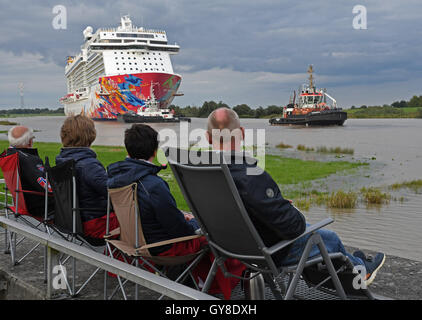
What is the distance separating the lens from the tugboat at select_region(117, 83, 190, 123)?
59000 mm

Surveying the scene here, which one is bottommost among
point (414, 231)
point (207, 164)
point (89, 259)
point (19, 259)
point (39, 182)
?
point (414, 231)

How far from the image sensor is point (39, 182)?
3857 millimetres

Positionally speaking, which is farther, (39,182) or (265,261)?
(39,182)

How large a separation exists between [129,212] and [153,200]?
172 millimetres

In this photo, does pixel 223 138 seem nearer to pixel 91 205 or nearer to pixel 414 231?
pixel 91 205

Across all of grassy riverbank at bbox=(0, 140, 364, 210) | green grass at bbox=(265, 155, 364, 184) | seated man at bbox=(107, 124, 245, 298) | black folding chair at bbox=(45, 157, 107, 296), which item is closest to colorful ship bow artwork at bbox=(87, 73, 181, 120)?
grassy riverbank at bbox=(0, 140, 364, 210)

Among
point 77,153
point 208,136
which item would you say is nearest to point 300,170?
point 77,153

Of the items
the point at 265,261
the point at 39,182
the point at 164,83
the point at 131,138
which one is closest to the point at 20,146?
the point at 39,182

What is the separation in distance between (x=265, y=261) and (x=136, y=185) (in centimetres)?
87

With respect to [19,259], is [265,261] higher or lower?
higher

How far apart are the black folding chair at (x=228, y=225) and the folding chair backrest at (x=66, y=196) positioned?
107cm

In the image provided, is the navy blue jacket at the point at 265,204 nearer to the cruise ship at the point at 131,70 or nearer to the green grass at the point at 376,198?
the green grass at the point at 376,198

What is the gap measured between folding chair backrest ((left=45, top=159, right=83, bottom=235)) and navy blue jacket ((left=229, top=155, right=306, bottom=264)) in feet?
4.53

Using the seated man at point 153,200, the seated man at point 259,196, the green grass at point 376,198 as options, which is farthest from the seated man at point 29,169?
the green grass at point 376,198
